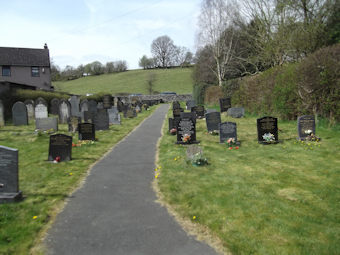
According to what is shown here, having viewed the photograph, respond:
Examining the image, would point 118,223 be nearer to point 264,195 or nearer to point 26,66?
point 264,195

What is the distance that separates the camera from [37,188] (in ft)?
22.3

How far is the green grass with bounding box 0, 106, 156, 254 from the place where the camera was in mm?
4562

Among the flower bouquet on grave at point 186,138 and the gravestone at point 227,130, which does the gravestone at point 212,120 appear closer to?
the gravestone at point 227,130

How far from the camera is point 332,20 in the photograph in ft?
73.0

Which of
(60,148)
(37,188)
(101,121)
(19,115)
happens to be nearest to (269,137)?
(60,148)

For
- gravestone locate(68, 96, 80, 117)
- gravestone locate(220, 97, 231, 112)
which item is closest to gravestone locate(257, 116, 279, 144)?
gravestone locate(220, 97, 231, 112)

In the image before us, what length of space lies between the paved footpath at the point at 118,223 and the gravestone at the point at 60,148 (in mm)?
1817

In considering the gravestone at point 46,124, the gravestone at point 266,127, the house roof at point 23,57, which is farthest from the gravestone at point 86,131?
the house roof at point 23,57

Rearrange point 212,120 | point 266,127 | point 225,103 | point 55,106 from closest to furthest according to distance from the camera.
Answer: point 266,127 → point 212,120 → point 225,103 → point 55,106

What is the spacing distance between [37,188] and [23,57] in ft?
133

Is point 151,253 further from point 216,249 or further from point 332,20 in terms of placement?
point 332,20

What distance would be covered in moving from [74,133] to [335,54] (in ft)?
44.8

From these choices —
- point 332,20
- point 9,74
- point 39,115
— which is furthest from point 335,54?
point 9,74

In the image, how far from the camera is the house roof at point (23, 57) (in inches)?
1561
